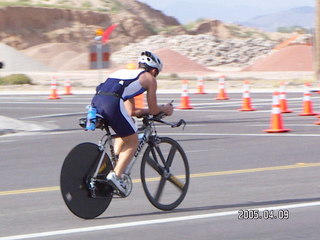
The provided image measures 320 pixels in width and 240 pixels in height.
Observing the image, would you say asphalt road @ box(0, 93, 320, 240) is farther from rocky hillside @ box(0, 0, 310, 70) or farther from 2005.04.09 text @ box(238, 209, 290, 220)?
rocky hillside @ box(0, 0, 310, 70)

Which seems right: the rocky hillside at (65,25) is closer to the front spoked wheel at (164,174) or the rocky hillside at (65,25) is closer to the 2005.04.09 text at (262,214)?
the front spoked wheel at (164,174)

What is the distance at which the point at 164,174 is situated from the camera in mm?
8891

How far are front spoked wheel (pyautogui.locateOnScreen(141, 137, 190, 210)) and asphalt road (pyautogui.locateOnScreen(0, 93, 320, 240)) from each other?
0.15 metres

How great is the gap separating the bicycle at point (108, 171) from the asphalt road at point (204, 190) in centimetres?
16

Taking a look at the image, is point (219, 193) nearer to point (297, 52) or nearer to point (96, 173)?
point (96, 173)

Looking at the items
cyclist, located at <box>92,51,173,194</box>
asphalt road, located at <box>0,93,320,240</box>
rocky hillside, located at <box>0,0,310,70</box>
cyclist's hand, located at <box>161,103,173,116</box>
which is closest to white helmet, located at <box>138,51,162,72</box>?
cyclist, located at <box>92,51,173,194</box>

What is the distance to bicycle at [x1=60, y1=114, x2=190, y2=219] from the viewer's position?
8.22 metres

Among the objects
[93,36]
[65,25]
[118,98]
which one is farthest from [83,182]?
[65,25]

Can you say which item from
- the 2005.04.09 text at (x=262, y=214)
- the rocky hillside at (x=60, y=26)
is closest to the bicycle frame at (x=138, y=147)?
the 2005.04.09 text at (x=262, y=214)

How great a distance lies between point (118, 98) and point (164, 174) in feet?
3.46

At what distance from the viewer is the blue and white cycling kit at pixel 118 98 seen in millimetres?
8305

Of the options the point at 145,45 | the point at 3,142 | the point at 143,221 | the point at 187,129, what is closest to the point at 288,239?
the point at 143,221

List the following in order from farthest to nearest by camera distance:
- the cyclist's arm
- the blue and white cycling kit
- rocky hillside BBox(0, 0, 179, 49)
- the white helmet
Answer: rocky hillside BBox(0, 0, 179, 49), the white helmet, the cyclist's arm, the blue and white cycling kit

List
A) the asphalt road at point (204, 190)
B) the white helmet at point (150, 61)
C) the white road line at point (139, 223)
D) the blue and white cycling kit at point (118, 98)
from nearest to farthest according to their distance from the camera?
the white road line at point (139, 223) → the asphalt road at point (204, 190) → the blue and white cycling kit at point (118, 98) → the white helmet at point (150, 61)
